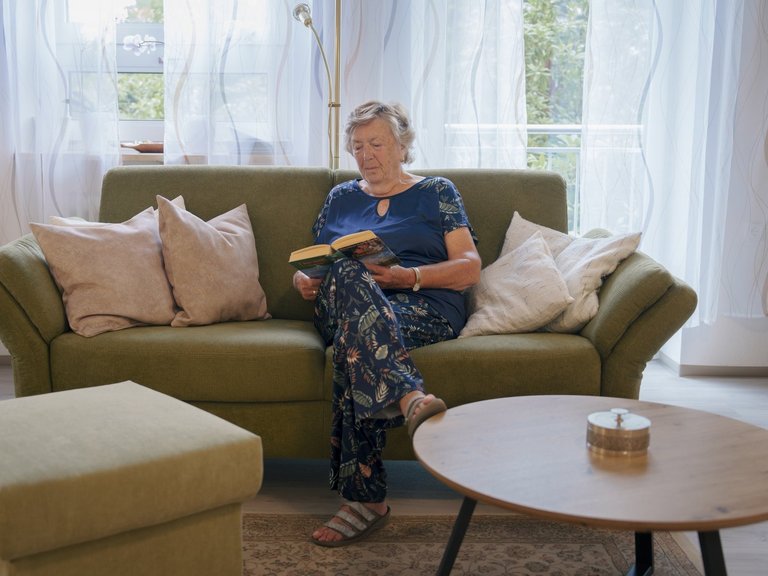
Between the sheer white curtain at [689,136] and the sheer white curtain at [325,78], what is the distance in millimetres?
360

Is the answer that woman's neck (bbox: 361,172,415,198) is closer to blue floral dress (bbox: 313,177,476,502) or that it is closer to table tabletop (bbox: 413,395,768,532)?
blue floral dress (bbox: 313,177,476,502)

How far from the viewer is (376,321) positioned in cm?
219

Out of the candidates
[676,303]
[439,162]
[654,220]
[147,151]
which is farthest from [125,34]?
[676,303]

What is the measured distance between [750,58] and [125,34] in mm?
2542

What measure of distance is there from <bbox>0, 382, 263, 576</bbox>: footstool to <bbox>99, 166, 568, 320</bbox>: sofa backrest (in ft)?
3.64

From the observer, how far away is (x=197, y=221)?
275 cm

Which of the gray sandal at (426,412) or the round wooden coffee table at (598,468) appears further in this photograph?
the gray sandal at (426,412)

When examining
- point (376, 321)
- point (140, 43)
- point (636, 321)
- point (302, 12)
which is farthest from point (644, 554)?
point (140, 43)

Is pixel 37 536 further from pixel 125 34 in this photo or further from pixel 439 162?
pixel 125 34

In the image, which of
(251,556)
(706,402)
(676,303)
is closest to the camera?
(251,556)

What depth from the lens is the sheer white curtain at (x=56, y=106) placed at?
354cm

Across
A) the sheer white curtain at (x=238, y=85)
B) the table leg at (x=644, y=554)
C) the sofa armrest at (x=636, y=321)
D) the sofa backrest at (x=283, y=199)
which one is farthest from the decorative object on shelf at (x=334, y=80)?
the table leg at (x=644, y=554)

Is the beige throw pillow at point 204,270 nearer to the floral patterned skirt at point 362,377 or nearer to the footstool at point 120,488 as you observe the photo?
the floral patterned skirt at point 362,377

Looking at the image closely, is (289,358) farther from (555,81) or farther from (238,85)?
(555,81)
